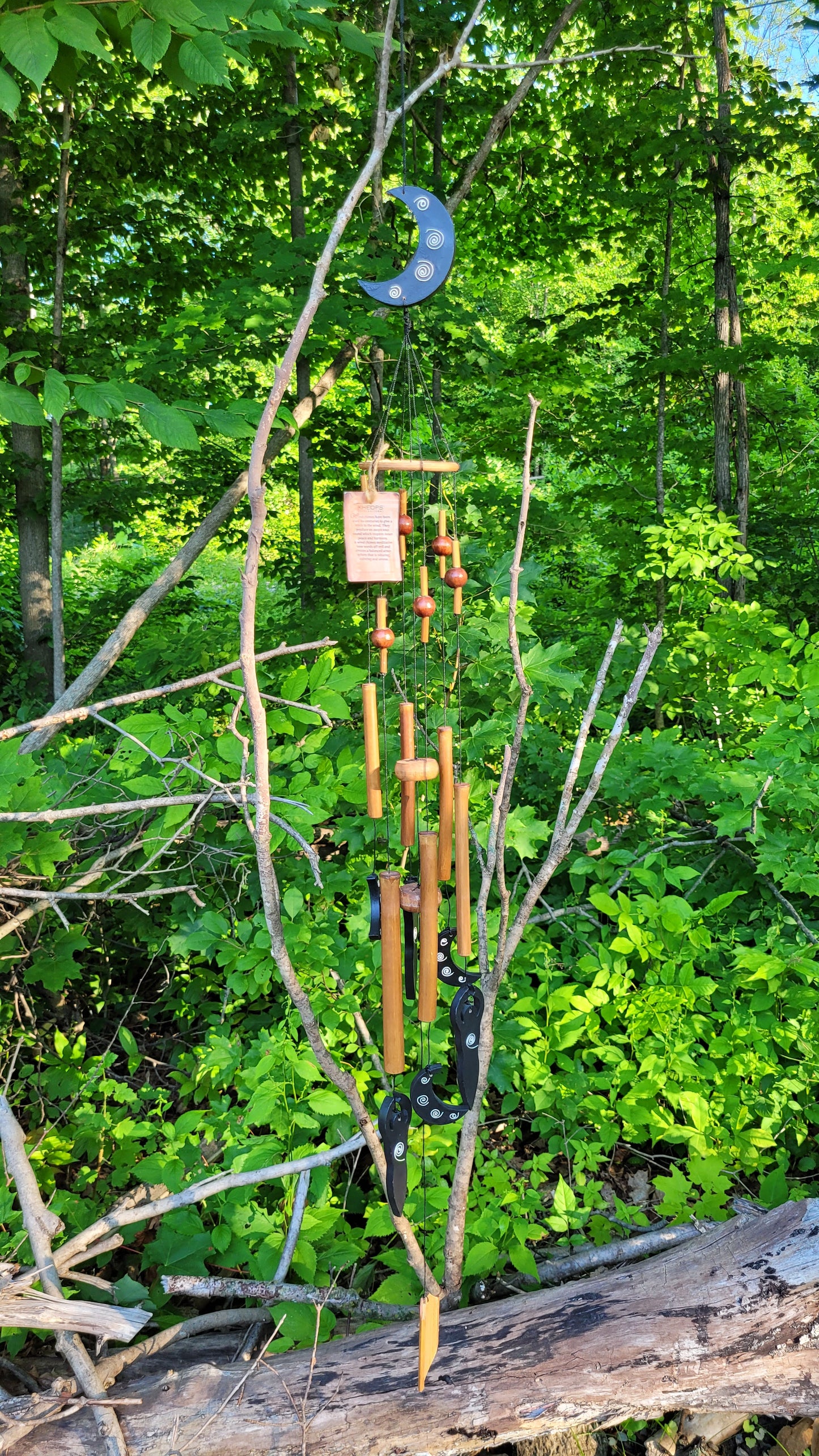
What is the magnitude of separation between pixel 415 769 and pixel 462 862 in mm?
227

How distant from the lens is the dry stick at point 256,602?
114 cm

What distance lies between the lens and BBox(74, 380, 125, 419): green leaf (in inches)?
69.8

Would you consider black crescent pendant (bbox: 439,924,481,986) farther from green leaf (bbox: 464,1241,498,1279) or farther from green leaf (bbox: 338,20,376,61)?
green leaf (bbox: 338,20,376,61)

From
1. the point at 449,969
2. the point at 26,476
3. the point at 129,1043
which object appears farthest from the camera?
the point at 26,476

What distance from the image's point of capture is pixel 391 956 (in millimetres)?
1564

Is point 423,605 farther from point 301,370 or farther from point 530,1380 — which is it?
point 301,370

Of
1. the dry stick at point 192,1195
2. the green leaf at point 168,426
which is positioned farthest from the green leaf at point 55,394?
the dry stick at point 192,1195

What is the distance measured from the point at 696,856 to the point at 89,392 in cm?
236

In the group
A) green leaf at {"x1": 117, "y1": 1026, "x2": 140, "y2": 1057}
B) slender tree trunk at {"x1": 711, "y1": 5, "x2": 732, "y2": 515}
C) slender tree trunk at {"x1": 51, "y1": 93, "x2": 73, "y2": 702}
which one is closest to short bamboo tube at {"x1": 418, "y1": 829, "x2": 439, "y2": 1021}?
green leaf at {"x1": 117, "y1": 1026, "x2": 140, "y2": 1057}

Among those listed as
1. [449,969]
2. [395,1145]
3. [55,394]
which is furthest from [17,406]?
[395,1145]

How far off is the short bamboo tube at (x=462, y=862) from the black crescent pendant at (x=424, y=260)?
3.08 ft

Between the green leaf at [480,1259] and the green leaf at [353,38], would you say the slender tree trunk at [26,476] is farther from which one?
the green leaf at [480,1259]

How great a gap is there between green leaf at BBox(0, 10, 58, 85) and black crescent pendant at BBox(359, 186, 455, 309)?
0.64 m

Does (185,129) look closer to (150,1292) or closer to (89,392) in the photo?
(89,392)
